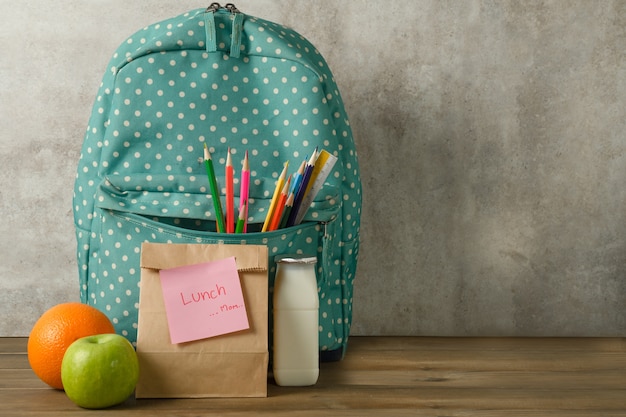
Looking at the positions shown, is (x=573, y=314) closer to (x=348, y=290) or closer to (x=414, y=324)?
(x=414, y=324)

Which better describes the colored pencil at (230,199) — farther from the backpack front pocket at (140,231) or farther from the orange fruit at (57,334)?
the orange fruit at (57,334)

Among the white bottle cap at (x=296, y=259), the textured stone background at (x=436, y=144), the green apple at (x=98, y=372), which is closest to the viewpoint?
the green apple at (x=98, y=372)

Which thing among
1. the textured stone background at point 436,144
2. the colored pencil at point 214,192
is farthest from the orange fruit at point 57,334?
the textured stone background at point 436,144

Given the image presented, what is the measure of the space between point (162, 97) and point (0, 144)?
1.09 feet

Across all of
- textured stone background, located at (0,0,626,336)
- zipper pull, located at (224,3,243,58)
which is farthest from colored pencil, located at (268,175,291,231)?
textured stone background, located at (0,0,626,336)

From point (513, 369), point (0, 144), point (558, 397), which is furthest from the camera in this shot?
point (0, 144)

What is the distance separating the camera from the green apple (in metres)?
0.69

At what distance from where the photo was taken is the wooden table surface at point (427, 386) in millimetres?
717

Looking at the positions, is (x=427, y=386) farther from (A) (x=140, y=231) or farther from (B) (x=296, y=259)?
(A) (x=140, y=231)

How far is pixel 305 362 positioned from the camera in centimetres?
79

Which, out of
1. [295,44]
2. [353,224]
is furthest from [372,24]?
[353,224]

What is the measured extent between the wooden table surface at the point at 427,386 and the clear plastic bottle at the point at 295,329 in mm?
17

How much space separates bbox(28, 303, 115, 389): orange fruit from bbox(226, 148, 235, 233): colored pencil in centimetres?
16

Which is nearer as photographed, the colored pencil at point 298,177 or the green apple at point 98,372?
the green apple at point 98,372
